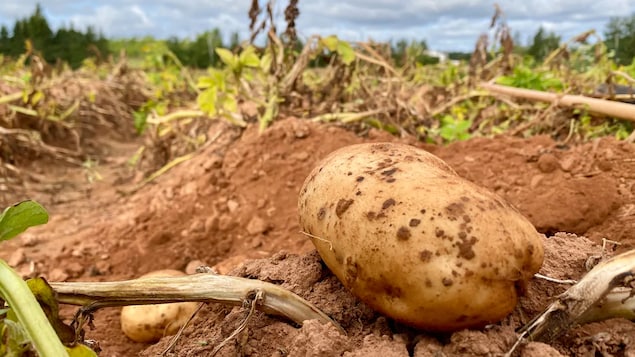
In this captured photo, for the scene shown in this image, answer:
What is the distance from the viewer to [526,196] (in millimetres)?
2205

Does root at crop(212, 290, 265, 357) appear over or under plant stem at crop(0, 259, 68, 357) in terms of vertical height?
under

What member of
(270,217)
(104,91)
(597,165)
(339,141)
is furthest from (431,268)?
(104,91)

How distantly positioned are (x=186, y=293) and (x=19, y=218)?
12.1 inches

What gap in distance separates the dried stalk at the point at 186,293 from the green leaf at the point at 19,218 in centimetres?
12

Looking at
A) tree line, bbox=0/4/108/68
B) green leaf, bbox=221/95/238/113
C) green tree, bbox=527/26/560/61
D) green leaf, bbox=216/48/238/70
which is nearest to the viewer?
green leaf, bbox=216/48/238/70

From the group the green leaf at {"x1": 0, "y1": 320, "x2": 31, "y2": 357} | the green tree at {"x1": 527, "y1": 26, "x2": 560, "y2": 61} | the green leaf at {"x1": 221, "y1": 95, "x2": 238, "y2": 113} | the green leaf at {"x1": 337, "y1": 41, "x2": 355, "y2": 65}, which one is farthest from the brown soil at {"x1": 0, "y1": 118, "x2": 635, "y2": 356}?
the green tree at {"x1": 527, "y1": 26, "x2": 560, "y2": 61}

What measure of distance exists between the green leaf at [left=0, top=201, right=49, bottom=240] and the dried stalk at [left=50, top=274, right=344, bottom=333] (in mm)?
117

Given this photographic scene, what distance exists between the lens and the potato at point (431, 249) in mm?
1015

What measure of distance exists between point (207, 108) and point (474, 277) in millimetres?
2341

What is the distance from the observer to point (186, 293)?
1.12 metres

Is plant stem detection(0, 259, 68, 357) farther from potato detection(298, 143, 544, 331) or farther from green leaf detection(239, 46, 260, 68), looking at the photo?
green leaf detection(239, 46, 260, 68)

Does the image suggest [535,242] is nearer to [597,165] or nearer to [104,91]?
[597,165]

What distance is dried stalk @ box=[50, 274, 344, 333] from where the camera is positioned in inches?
42.7

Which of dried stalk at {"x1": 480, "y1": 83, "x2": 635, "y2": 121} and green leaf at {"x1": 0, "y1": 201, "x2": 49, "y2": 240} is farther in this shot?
dried stalk at {"x1": 480, "y1": 83, "x2": 635, "y2": 121}
